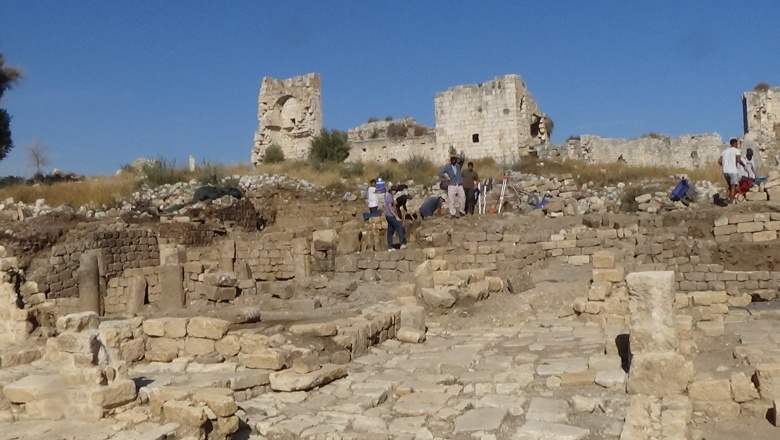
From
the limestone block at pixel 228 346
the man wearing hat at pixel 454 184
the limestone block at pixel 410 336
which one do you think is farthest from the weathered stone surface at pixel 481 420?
the man wearing hat at pixel 454 184

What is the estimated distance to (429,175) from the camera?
951 inches

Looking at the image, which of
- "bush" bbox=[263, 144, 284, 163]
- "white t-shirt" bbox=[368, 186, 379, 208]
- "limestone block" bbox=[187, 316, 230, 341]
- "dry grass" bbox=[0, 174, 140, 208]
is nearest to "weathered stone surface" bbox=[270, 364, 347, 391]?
"limestone block" bbox=[187, 316, 230, 341]

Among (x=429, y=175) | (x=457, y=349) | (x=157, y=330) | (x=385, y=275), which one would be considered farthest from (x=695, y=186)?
(x=157, y=330)

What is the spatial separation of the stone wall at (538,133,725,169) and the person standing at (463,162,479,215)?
11.2 metres

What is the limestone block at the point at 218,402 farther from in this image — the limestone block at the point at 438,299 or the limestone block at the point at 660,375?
the limestone block at the point at 438,299

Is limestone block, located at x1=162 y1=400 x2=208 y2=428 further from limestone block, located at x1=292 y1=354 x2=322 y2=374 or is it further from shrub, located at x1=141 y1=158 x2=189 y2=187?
shrub, located at x1=141 y1=158 x2=189 y2=187

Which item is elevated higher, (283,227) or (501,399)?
(283,227)

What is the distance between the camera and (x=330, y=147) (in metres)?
30.5

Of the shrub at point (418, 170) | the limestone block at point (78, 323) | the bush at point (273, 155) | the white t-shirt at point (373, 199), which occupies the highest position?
the bush at point (273, 155)

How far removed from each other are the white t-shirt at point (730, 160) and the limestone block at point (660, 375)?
10430mm

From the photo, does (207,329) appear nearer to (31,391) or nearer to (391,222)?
(31,391)

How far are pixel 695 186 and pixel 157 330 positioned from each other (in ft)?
53.7

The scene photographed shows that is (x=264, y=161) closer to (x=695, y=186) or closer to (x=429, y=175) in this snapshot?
(x=429, y=175)

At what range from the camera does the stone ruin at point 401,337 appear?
5406 mm
